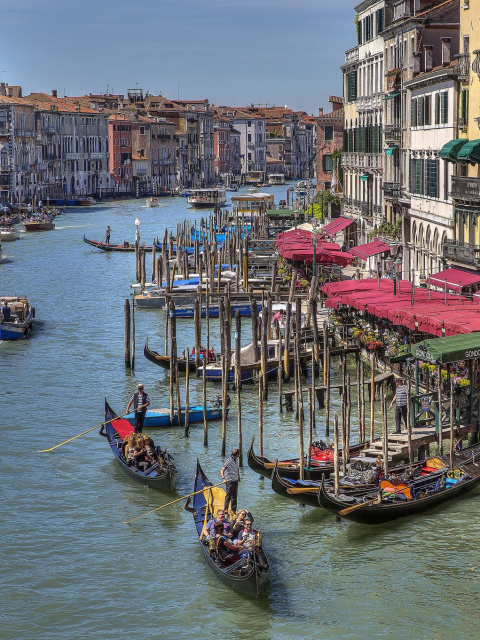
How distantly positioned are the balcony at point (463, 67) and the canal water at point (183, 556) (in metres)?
8.61

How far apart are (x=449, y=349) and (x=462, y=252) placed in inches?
337

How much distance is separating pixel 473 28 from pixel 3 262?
28.6 metres

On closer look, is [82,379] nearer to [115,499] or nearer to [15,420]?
[15,420]

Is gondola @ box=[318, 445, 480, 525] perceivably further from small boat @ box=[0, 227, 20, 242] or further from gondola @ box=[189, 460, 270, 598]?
small boat @ box=[0, 227, 20, 242]

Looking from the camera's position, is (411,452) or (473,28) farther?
(473,28)

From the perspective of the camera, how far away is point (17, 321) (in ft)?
95.0

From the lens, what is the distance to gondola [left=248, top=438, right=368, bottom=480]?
15625mm

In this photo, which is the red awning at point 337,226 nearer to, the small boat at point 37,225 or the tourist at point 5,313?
the tourist at point 5,313

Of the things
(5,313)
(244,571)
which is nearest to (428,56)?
(5,313)

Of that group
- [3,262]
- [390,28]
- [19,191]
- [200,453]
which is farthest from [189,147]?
[200,453]

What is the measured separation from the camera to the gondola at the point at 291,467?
51.3ft

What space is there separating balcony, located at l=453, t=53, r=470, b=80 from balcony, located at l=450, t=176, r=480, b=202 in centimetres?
216

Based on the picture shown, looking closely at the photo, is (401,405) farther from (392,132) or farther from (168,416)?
(392,132)

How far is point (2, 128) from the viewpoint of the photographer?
77.4m
